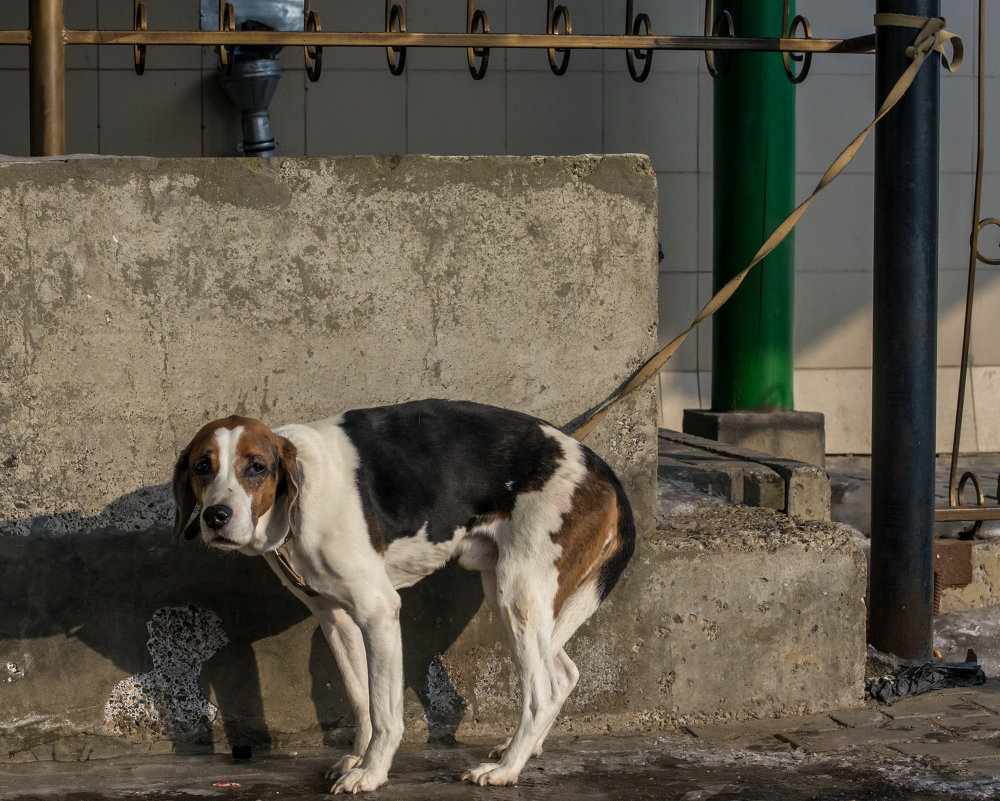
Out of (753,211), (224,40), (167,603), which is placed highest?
(224,40)

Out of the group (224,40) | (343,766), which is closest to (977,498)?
(343,766)

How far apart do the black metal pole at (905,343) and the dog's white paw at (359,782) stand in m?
2.22

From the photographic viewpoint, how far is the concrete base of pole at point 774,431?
749 cm

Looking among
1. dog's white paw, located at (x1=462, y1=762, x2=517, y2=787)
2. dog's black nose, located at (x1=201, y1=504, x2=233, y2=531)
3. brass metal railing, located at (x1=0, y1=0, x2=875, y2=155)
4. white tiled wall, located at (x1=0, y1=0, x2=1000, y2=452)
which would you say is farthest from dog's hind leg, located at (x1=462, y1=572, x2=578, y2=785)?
white tiled wall, located at (x1=0, y1=0, x2=1000, y2=452)

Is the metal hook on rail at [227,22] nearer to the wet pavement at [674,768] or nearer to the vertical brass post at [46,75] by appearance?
the vertical brass post at [46,75]

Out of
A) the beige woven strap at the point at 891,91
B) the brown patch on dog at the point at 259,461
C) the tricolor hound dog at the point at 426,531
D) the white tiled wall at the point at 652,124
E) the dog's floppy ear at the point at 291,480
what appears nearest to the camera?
the brown patch on dog at the point at 259,461

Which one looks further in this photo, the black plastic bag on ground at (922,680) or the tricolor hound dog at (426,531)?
the black plastic bag on ground at (922,680)

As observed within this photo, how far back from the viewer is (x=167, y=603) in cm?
395

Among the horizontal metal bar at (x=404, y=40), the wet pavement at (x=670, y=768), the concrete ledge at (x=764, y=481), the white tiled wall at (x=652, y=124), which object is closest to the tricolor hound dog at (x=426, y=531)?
the wet pavement at (x=670, y=768)

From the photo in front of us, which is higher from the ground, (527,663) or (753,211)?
(753,211)

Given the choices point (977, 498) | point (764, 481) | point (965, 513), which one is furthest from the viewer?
point (977, 498)

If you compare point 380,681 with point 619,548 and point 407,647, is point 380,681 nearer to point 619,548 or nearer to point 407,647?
point 407,647

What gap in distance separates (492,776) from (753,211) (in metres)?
4.79

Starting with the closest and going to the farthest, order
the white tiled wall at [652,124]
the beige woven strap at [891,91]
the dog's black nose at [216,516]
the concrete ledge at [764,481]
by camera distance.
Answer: the dog's black nose at [216,516], the beige woven strap at [891,91], the concrete ledge at [764,481], the white tiled wall at [652,124]
